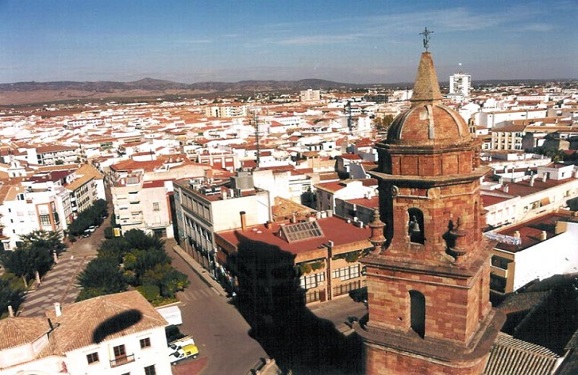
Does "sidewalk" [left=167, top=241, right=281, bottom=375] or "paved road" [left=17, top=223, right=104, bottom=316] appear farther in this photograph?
"paved road" [left=17, top=223, right=104, bottom=316]

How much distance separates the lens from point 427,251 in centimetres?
1259

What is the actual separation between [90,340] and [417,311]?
716 inches

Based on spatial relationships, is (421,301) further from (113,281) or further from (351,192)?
(351,192)

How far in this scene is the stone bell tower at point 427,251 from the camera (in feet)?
40.1

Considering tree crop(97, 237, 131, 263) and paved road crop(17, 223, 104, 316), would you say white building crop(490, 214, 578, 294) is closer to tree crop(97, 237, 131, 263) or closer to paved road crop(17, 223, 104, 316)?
tree crop(97, 237, 131, 263)

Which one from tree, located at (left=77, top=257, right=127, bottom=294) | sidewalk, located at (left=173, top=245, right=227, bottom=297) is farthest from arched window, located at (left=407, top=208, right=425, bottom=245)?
sidewalk, located at (left=173, top=245, right=227, bottom=297)

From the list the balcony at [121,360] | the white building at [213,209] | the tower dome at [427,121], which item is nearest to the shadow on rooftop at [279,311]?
the white building at [213,209]

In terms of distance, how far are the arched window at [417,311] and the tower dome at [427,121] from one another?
4.14 meters

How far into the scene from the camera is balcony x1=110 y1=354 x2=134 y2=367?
24.9m

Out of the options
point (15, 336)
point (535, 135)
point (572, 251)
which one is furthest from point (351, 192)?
point (535, 135)

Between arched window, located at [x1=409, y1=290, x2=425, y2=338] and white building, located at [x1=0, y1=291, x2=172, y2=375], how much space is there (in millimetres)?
17008

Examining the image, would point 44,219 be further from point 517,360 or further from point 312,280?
point 517,360

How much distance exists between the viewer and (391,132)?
13.1 meters

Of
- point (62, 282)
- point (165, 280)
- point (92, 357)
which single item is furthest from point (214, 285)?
point (92, 357)
